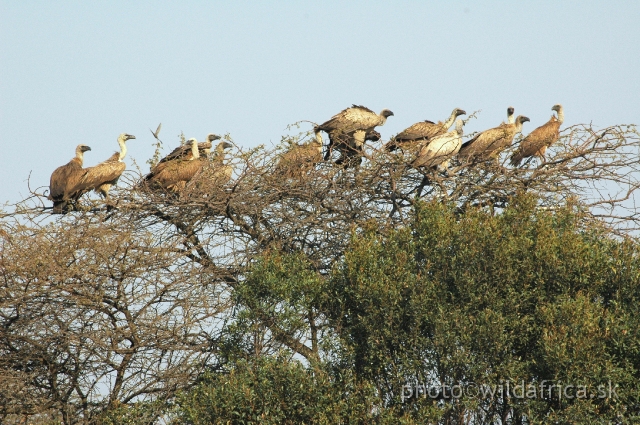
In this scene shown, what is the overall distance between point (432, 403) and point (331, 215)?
3.88 metres

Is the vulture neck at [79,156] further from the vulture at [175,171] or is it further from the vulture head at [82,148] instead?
the vulture at [175,171]

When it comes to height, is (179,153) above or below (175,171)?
above

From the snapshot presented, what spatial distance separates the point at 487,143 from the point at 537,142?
30.5 inches

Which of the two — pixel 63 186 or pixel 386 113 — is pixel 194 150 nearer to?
pixel 63 186

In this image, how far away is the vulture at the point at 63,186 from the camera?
12.0 metres

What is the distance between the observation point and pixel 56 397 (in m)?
10.4

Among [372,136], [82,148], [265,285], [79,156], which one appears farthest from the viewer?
[372,136]

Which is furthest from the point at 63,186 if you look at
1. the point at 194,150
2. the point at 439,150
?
the point at 439,150

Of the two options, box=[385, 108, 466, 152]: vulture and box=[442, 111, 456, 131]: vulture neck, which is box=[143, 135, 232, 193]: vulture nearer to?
box=[385, 108, 466, 152]: vulture

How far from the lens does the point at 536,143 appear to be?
13219 millimetres

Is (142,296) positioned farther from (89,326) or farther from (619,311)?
(619,311)

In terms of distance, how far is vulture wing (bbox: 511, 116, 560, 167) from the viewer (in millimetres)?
13234

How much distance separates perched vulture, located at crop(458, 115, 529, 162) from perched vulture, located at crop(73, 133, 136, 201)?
5.01 metres

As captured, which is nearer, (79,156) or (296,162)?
(296,162)
